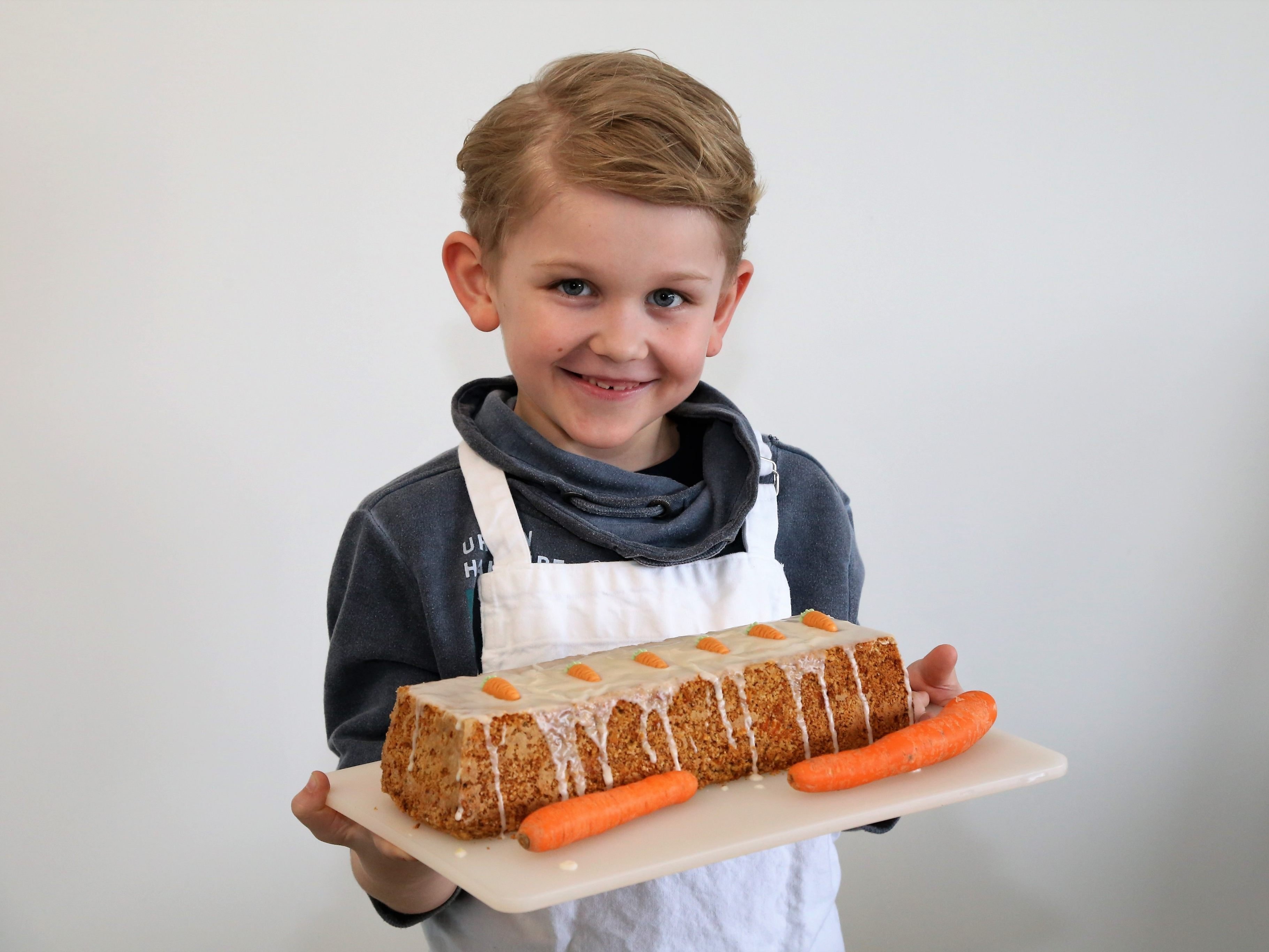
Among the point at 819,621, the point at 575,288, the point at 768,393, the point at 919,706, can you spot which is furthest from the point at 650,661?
the point at 768,393

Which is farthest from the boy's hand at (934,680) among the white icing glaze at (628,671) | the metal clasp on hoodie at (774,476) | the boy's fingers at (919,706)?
the metal clasp on hoodie at (774,476)

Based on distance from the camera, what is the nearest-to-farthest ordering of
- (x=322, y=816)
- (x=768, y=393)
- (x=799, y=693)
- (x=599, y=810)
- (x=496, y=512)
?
(x=599, y=810), (x=322, y=816), (x=799, y=693), (x=496, y=512), (x=768, y=393)

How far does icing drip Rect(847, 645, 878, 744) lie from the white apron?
227 mm

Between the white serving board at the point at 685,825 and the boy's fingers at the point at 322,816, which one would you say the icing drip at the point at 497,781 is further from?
the boy's fingers at the point at 322,816

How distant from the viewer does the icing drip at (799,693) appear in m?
1.37

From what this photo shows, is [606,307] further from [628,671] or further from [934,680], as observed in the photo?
[934,680]

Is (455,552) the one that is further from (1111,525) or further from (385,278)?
(1111,525)

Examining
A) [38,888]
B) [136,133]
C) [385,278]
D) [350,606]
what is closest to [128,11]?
[136,133]

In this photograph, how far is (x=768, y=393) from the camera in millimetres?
2715

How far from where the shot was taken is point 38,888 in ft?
7.90

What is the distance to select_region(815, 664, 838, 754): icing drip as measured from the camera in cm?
139

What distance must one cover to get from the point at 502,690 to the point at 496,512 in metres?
0.40

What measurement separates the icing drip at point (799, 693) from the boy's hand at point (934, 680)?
0.57ft

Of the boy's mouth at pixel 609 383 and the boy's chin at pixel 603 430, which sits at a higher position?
the boy's mouth at pixel 609 383
